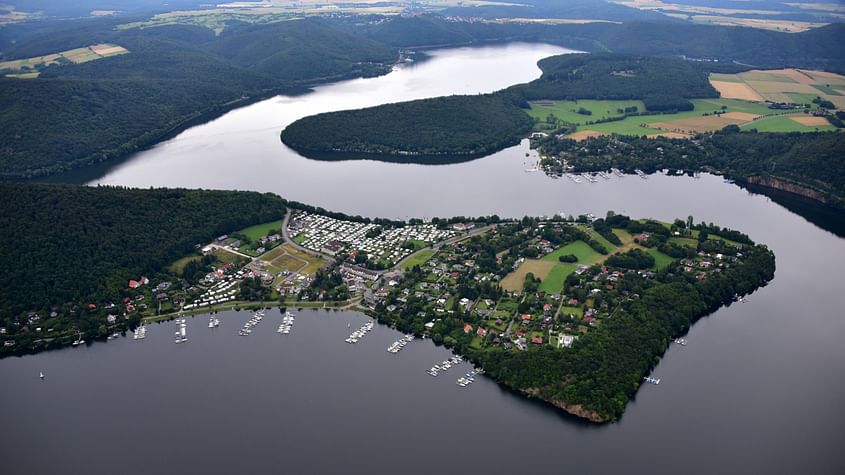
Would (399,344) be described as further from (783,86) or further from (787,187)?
(783,86)

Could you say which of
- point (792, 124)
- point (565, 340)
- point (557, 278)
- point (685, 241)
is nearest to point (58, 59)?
point (557, 278)

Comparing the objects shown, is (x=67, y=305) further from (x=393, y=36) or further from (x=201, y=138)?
(x=393, y=36)

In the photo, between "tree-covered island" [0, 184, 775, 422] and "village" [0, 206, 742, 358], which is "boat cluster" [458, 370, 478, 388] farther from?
"village" [0, 206, 742, 358]

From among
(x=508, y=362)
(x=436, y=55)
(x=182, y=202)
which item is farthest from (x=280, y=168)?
(x=436, y=55)

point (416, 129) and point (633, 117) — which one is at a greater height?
point (416, 129)

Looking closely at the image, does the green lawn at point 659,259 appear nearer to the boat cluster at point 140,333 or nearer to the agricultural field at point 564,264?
the agricultural field at point 564,264

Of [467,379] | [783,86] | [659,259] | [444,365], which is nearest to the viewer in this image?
[467,379]

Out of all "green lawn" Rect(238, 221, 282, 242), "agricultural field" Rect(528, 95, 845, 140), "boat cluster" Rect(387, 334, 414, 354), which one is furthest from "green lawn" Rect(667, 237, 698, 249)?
"agricultural field" Rect(528, 95, 845, 140)
